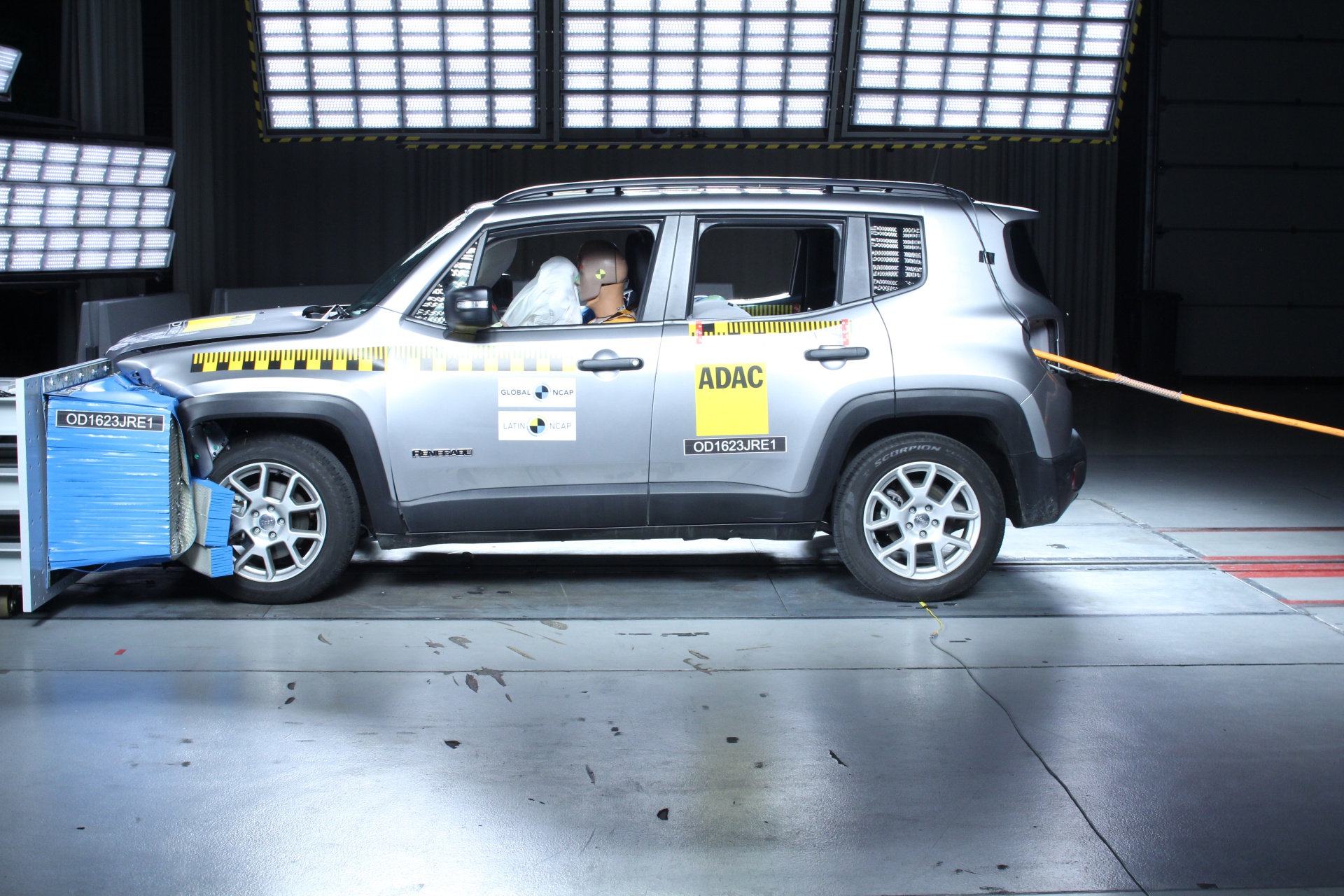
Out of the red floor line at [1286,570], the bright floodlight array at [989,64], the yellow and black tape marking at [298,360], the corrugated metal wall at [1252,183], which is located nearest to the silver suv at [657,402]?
the yellow and black tape marking at [298,360]

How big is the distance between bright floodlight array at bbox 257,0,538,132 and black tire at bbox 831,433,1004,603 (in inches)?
246

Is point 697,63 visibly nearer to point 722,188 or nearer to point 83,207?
point 83,207

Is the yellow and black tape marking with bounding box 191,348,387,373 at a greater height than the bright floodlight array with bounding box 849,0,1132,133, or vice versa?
the bright floodlight array with bounding box 849,0,1132,133

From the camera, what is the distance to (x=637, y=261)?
5.71m

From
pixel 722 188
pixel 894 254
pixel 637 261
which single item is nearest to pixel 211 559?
pixel 637 261

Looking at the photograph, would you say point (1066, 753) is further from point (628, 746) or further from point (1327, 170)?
point (1327, 170)

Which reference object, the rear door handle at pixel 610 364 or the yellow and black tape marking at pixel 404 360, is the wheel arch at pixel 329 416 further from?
the rear door handle at pixel 610 364

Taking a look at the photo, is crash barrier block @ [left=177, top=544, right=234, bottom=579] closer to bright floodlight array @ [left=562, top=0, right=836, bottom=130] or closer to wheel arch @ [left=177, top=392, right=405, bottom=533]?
wheel arch @ [left=177, top=392, right=405, bottom=533]

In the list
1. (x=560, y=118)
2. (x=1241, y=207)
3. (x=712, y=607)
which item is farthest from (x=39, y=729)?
(x=1241, y=207)

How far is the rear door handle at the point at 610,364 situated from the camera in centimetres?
523

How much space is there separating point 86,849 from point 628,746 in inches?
60.7

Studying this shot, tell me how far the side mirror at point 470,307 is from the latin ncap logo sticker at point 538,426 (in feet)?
1.40

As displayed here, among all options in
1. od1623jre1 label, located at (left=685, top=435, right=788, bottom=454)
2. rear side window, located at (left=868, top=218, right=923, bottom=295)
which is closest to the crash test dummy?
od1623jre1 label, located at (left=685, top=435, right=788, bottom=454)

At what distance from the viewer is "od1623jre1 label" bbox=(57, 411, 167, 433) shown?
16.7ft
